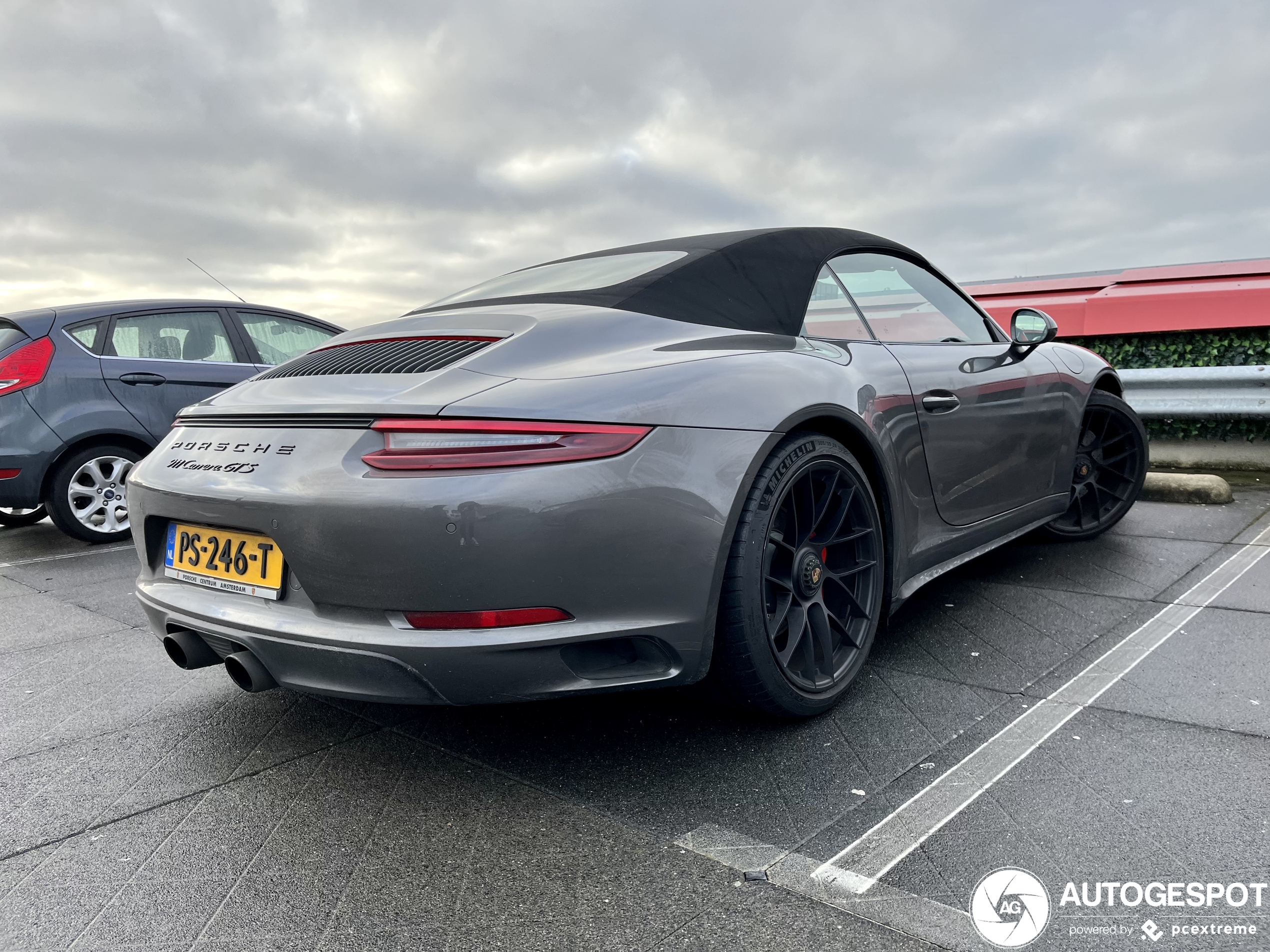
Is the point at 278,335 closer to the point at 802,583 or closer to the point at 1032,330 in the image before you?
the point at 1032,330

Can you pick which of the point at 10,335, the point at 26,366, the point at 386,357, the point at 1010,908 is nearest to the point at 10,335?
the point at 10,335

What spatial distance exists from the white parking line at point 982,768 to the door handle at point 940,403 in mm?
903

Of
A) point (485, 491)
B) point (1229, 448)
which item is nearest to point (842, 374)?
point (485, 491)

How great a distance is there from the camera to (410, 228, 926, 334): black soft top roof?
2.52 meters

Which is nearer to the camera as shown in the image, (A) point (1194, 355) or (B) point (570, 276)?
(B) point (570, 276)

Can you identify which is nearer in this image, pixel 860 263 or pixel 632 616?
pixel 632 616

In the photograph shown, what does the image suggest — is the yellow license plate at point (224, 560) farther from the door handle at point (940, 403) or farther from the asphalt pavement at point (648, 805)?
the door handle at point (940, 403)

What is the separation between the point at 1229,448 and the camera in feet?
20.5

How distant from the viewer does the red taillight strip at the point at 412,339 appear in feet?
7.46

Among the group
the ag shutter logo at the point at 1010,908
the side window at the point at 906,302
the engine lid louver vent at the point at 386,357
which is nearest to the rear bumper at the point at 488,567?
the engine lid louver vent at the point at 386,357

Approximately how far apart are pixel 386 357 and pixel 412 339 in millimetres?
136

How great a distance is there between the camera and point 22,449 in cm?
535

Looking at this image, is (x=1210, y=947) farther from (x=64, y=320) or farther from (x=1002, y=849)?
(x=64, y=320)

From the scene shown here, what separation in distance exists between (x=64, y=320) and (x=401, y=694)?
16.3 feet
